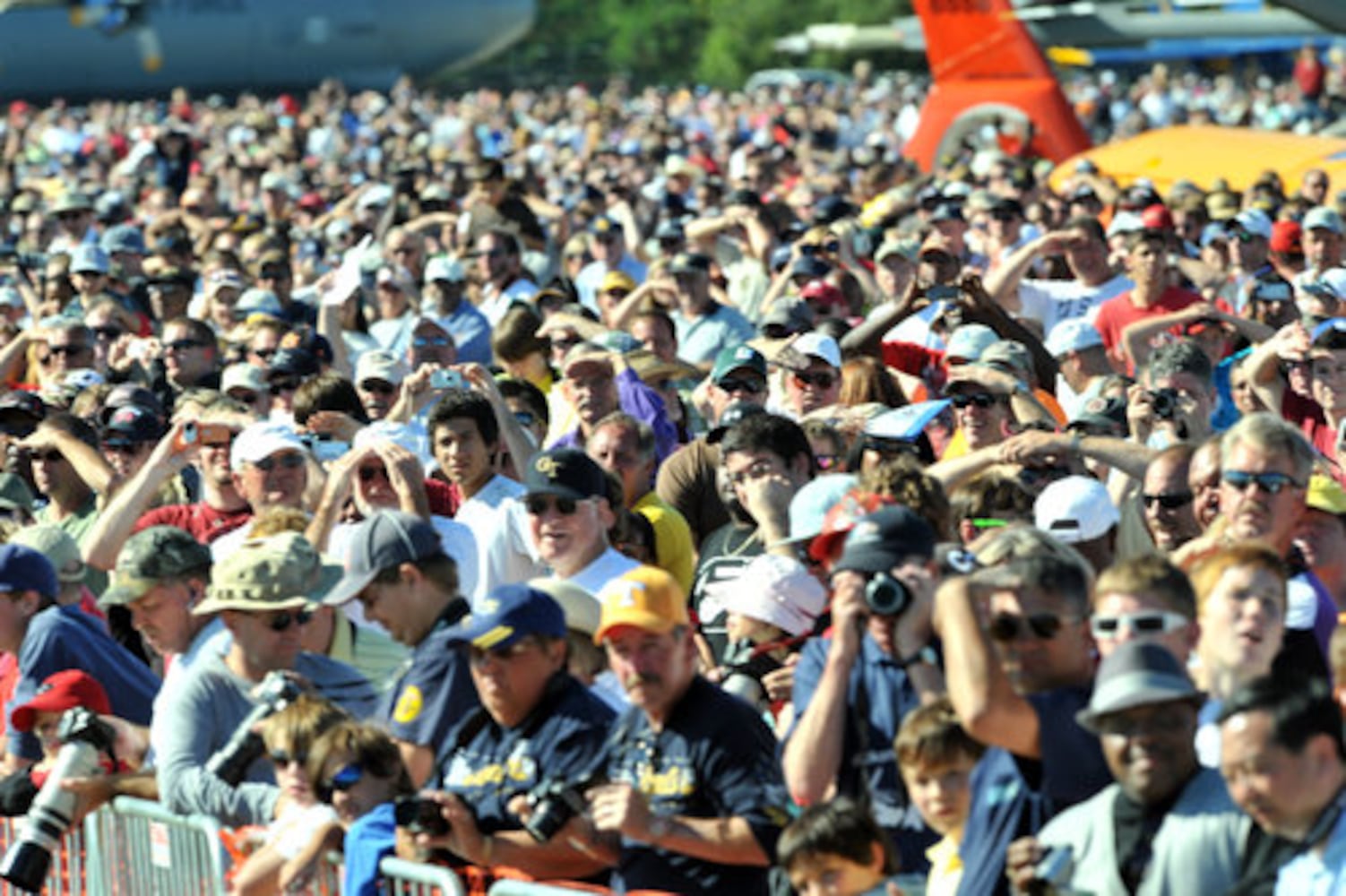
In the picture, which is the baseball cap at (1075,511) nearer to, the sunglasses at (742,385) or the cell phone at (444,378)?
the sunglasses at (742,385)

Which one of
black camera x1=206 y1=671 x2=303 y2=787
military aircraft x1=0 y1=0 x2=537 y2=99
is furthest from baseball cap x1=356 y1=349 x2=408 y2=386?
military aircraft x1=0 y1=0 x2=537 y2=99

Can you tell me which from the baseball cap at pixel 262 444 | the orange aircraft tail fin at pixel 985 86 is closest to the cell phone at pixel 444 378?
the baseball cap at pixel 262 444

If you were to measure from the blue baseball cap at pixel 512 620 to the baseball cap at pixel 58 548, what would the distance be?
2446 millimetres

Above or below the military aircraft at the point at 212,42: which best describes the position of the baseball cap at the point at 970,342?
above

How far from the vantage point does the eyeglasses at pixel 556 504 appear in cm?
766

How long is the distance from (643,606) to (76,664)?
232cm

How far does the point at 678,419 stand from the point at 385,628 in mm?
3694

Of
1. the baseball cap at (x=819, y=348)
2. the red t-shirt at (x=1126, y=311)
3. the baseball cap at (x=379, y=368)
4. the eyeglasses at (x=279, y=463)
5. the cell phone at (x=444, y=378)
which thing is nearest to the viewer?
the eyeglasses at (x=279, y=463)

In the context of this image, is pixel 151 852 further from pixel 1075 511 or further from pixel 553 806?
pixel 1075 511

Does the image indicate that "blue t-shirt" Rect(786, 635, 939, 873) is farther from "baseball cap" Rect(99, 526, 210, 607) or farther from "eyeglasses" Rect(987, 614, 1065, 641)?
"baseball cap" Rect(99, 526, 210, 607)

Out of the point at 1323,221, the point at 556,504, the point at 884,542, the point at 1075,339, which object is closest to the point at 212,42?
the point at 1323,221

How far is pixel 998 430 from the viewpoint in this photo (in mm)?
8797

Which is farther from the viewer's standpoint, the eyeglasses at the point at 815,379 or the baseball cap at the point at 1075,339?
the baseball cap at the point at 1075,339

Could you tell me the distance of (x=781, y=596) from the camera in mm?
6906
